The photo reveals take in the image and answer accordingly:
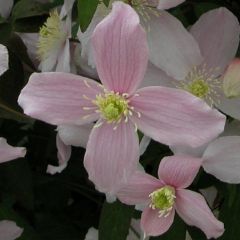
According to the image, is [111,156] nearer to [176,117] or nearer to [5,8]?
[176,117]

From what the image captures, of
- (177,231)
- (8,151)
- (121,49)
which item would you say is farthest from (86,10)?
(177,231)

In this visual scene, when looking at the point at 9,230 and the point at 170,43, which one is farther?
the point at 9,230

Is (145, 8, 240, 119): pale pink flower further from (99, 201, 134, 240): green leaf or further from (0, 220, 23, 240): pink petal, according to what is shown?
(0, 220, 23, 240): pink petal

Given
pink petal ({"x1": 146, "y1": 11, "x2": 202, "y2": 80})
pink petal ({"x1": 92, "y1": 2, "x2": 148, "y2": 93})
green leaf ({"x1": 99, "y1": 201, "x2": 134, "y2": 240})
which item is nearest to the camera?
pink petal ({"x1": 92, "y1": 2, "x2": 148, "y2": 93})

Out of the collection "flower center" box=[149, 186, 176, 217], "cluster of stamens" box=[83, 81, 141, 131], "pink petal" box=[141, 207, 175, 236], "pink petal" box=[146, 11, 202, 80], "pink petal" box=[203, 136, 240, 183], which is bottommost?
"pink petal" box=[141, 207, 175, 236]

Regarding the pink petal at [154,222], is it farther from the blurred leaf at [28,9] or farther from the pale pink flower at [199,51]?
the blurred leaf at [28,9]

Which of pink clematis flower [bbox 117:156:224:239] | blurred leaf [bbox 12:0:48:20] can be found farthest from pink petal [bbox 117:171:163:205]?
blurred leaf [bbox 12:0:48:20]
